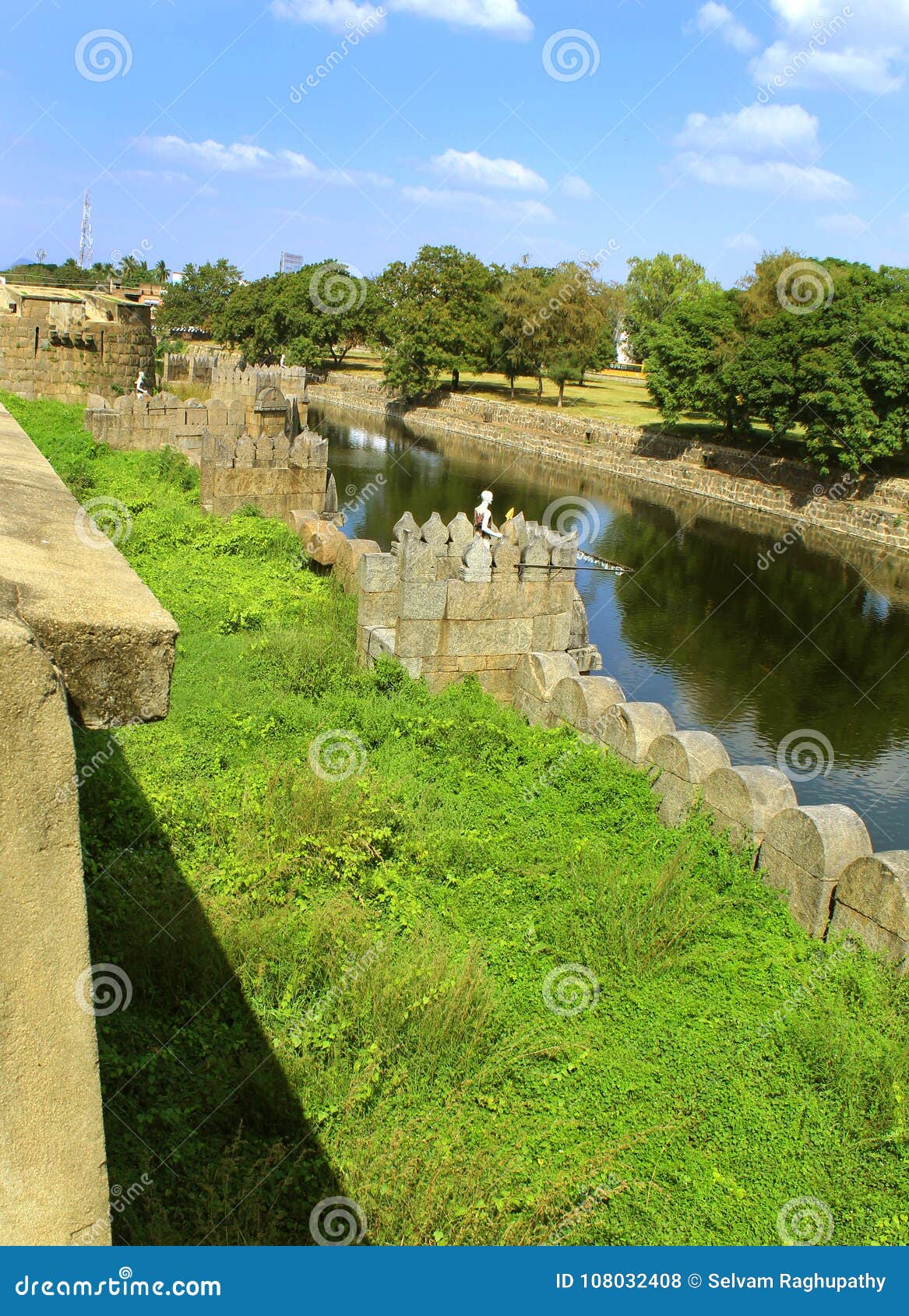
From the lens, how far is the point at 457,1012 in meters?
5.16

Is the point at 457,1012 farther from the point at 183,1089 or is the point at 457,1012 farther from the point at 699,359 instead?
the point at 699,359

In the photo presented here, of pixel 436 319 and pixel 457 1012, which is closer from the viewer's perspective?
pixel 457 1012

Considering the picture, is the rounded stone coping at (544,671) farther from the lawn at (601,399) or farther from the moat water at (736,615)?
the lawn at (601,399)

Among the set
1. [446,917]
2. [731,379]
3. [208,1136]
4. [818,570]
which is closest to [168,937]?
[208,1136]

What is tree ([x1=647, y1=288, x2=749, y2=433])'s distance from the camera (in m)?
35.2

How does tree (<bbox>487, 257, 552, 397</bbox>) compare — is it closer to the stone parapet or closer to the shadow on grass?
the shadow on grass

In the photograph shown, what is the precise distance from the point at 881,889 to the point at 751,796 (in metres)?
1.25

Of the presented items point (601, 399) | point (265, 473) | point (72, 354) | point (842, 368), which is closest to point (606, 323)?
point (601, 399)

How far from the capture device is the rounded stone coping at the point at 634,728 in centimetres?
831

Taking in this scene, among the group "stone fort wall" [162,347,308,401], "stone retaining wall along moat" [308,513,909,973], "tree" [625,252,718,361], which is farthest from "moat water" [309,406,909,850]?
"tree" [625,252,718,361]

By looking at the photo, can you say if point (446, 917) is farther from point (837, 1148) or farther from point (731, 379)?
point (731, 379)

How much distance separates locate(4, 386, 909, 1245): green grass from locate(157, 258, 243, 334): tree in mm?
82984

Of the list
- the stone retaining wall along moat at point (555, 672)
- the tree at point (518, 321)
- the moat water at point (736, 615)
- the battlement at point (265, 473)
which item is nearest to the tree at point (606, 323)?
the tree at point (518, 321)

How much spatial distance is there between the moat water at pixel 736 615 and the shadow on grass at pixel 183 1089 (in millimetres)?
8285
